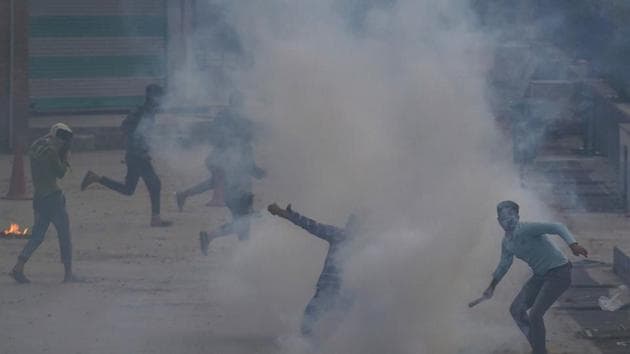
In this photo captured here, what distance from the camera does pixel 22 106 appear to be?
19281mm

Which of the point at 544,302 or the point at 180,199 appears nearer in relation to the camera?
the point at 544,302

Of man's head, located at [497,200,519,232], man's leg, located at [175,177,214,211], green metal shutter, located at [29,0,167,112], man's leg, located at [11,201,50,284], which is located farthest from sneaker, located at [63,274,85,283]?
green metal shutter, located at [29,0,167,112]

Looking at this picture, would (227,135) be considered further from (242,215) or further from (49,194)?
(49,194)

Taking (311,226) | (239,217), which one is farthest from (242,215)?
(311,226)

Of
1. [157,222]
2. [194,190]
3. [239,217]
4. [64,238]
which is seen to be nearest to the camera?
[64,238]

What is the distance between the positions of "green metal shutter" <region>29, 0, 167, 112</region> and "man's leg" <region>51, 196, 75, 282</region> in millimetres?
10927

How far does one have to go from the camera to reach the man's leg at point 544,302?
8609mm

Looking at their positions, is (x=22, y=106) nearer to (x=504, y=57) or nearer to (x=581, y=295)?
(x=504, y=57)

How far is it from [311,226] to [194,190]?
19.2ft

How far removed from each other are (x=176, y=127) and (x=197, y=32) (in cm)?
319

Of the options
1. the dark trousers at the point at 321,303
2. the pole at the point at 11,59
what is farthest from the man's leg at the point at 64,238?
the pole at the point at 11,59

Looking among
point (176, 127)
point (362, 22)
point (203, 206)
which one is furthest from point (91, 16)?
point (362, 22)

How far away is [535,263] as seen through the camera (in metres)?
8.71

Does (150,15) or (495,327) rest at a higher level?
(150,15)
